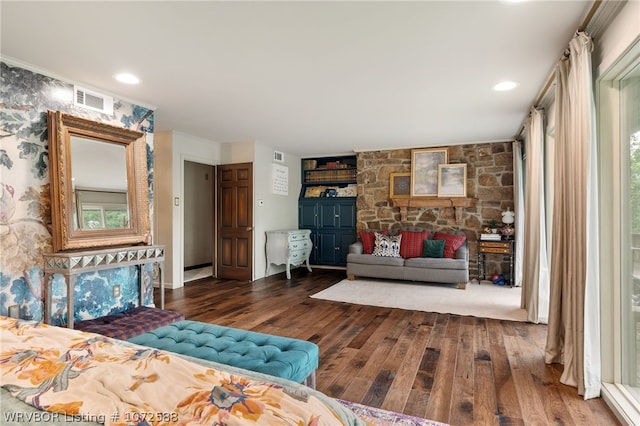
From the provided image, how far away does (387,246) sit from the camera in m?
6.07

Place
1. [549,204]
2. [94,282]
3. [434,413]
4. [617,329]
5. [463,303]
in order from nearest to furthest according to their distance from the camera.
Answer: [434,413] → [617,329] → [94,282] → [549,204] → [463,303]

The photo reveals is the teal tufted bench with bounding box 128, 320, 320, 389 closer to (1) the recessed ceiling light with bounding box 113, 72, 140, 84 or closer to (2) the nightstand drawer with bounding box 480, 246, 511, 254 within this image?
(1) the recessed ceiling light with bounding box 113, 72, 140, 84

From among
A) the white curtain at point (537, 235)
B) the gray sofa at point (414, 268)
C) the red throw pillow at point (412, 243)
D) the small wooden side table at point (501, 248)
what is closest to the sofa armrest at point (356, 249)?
the gray sofa at point (414, 268)

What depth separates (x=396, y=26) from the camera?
89.1 inches

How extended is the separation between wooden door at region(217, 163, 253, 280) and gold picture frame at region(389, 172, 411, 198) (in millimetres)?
2709

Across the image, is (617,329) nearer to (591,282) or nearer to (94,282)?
(591,282)

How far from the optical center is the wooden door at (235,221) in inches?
238

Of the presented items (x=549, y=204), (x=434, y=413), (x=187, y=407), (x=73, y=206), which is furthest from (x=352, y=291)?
(x=187, y=407)

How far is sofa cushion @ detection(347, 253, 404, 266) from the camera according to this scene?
5.82 m

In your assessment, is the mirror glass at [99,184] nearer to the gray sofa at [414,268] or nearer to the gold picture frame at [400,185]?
the gray sofa at [414,268]

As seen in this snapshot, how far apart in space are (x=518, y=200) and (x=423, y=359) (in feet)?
12.2

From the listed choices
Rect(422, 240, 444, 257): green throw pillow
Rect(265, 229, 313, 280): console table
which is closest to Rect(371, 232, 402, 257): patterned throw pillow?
Rect(422, 240, 444, 257): green throw pillow

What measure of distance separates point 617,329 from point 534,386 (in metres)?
0.64

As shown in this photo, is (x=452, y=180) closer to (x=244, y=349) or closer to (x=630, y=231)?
(x=630, y=231)
